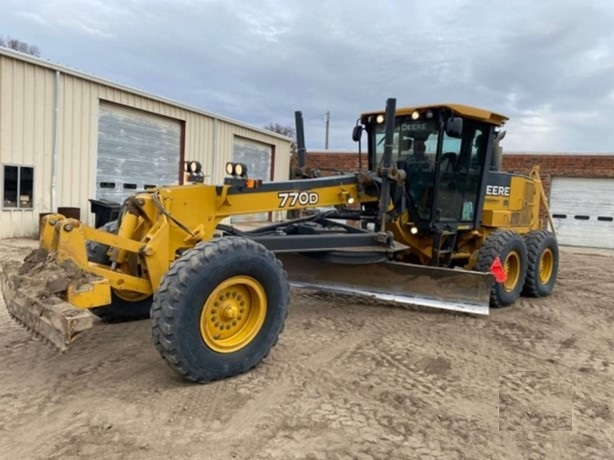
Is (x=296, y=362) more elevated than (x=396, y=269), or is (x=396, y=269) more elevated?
(x=396, y=269)

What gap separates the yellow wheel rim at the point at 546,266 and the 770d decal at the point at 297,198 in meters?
4.69

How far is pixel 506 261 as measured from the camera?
721 cm

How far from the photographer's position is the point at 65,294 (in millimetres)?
3625

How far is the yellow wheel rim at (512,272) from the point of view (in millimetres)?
7543

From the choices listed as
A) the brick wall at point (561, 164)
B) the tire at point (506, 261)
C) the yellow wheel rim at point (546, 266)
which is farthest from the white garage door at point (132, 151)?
the yellow wheel rim at point (546, 266)

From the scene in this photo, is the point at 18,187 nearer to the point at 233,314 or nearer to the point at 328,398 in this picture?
the point at 233,314

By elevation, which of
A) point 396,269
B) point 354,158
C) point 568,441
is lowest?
point 568,441

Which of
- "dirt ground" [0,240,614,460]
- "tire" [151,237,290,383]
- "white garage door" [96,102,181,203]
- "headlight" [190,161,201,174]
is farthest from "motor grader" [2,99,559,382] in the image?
"white garage door" [96,102,181,203]

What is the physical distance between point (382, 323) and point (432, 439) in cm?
277

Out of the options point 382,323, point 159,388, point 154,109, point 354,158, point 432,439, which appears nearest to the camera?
point 432,439

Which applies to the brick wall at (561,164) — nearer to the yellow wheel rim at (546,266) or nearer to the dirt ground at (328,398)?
the yellow wheel rim at (546,266)

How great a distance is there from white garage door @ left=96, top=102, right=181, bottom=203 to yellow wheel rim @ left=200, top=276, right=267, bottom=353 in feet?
36.3

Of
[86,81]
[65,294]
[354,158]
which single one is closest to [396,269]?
[65,294]

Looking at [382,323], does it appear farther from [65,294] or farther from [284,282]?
[65,294]
